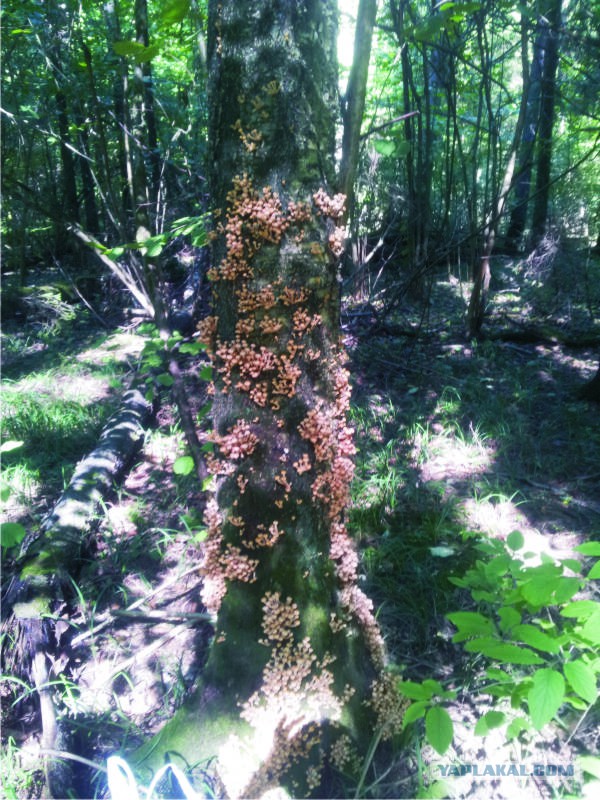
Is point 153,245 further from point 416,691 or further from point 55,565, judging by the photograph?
point 416,691

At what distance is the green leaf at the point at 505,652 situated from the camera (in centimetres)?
127

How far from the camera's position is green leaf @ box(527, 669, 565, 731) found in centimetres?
118

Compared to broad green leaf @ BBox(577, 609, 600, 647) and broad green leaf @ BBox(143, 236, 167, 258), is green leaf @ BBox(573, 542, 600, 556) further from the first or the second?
broad green leaf @ BBox(143, 236, 167, 258)

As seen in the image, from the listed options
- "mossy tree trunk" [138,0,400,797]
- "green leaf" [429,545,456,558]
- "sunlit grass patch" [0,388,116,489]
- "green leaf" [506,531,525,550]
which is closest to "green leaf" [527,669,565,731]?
"green leaf" [506,531,525,550]

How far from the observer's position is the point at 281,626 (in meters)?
1.65

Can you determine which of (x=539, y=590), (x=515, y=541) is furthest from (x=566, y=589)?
(x=515, y=541)

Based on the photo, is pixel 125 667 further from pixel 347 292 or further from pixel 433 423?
pixel 347 292

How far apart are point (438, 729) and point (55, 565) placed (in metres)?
2.10

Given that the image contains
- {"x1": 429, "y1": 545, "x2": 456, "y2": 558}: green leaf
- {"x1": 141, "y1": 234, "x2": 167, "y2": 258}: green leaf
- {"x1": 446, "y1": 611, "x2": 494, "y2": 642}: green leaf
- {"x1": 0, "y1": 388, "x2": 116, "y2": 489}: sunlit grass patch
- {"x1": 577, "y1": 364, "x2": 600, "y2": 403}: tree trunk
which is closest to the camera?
{"x1": 446, "y1": 611, "x2": 494, "y2": 642}: green leaf

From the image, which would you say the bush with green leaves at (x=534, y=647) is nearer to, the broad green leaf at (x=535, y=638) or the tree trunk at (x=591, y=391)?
the broad green leaf at (x=535, y=638)

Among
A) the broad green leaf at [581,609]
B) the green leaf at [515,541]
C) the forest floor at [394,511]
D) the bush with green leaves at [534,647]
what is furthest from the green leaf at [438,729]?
the green leaf at [515,541]

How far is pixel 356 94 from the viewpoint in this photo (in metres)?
1.70

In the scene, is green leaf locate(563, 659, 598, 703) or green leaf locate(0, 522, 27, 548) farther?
green leaf locate(0, 522, 27, 548)

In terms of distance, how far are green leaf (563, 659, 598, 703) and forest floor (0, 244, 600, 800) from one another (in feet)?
1.97
